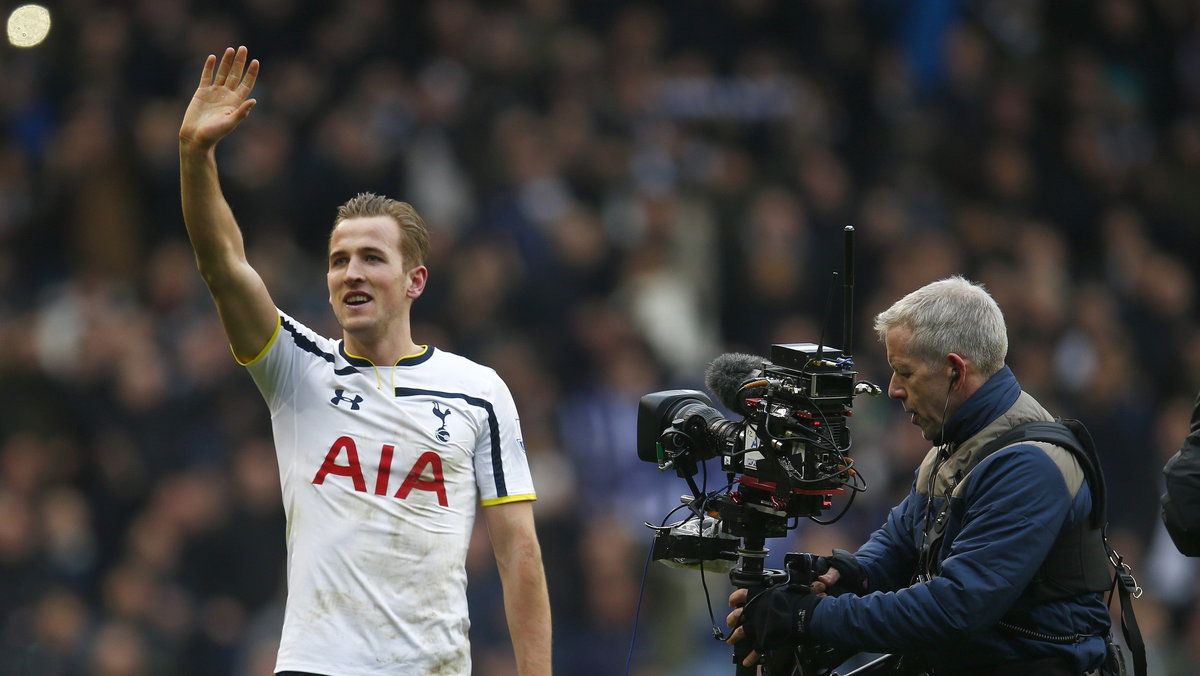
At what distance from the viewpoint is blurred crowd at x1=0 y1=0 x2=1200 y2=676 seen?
8.05m

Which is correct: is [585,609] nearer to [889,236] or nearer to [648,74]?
[889,236]

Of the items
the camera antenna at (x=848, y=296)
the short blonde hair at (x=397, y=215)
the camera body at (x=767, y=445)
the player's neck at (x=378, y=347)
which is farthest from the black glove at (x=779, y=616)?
the short blonde hair at (x=397, y=215)

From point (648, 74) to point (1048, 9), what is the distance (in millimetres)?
3564

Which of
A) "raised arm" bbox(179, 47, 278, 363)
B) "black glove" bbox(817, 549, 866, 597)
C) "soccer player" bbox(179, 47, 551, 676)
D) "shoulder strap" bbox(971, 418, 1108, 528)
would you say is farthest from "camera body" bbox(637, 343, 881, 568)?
"raised arm" bbox(179, 47, 278, 363)

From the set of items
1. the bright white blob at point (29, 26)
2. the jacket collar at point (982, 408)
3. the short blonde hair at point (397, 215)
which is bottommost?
the jacket collar at point (982, 408)

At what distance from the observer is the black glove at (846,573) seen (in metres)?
4.54

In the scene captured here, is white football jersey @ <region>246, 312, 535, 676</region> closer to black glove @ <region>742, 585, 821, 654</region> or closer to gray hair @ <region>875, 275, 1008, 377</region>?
black glove @ <region>742, 585, 821, 654</region>

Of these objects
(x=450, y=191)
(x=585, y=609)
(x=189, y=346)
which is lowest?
(x=585, y=609)

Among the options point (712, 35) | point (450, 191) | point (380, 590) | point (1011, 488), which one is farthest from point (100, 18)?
point (1011, 488)

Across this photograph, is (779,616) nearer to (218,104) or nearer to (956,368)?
(956,368)

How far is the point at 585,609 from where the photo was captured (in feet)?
26.5

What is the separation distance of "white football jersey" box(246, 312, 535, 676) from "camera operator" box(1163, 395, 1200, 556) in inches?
69.6

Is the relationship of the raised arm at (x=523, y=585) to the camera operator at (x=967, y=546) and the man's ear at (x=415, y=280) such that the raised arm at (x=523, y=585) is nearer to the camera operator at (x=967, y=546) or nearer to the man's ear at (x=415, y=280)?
the camera operator at (x=967, y=546)

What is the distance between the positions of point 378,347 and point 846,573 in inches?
60.1
